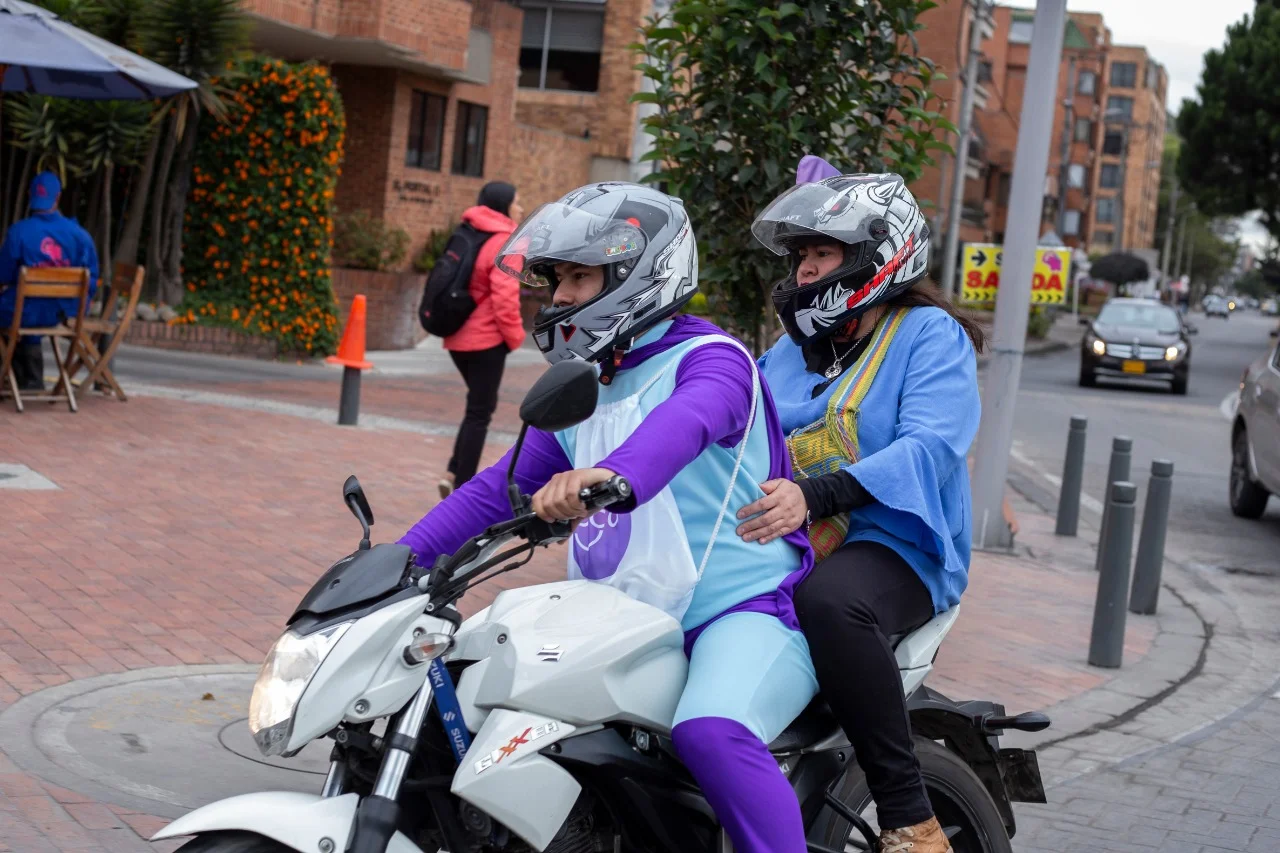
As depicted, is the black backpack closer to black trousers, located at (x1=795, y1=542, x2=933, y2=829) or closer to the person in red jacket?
the person in red jacket

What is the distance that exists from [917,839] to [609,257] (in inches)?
52.4

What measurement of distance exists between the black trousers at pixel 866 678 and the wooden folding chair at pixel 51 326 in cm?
941

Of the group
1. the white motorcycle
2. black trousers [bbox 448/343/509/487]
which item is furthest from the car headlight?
black trousers [bbox 448/343/509/487]

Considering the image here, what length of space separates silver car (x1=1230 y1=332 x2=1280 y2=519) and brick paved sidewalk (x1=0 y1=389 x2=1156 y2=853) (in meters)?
1.87

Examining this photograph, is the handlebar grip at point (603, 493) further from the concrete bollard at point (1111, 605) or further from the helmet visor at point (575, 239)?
the concrete bollard at point (1111, 605)

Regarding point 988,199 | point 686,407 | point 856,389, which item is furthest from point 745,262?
point 988,199

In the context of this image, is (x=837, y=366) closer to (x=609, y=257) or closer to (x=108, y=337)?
(x=609, y=257)

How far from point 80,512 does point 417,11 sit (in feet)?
50.7

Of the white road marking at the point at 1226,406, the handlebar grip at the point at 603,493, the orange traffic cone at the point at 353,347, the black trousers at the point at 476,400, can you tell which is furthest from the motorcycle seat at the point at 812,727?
the white road marking at the point at 1226,406

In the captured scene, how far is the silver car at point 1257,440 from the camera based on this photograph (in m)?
12.1

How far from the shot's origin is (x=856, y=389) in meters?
3.66

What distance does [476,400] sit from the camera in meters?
9.40

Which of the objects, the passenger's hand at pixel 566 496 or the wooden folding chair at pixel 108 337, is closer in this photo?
the passenger's hand at pixel 566 496

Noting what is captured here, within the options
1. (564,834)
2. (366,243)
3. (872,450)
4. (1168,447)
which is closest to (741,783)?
(564,834)
